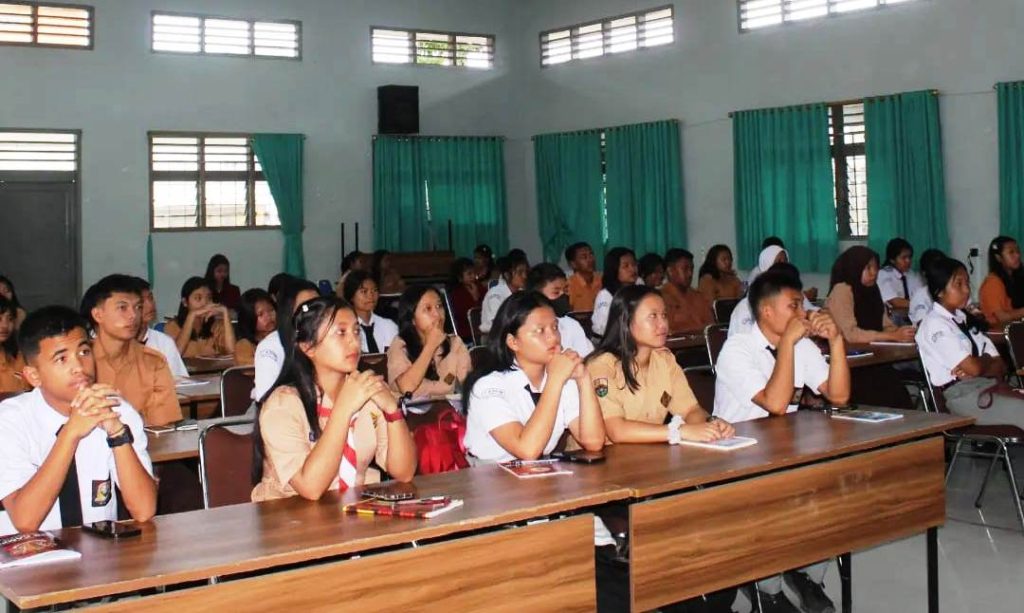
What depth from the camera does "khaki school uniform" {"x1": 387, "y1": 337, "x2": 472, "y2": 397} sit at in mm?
5449

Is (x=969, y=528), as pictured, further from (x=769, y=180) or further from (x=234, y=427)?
(x=769, y=180)

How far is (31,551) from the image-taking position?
244 cm

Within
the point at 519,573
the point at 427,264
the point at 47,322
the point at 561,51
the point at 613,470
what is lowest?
the point at 519,573

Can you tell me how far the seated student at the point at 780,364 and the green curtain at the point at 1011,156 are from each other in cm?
588

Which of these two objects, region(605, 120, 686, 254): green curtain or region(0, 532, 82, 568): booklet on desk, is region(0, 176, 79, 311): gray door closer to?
region(605, 120, 686, 254): green curtain

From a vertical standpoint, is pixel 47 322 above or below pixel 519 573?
above

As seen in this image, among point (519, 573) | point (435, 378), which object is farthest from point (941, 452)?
point (435, 378)

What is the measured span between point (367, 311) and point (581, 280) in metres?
3.70

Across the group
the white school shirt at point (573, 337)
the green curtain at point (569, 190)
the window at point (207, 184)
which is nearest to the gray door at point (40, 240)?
the window at point (207, 184)

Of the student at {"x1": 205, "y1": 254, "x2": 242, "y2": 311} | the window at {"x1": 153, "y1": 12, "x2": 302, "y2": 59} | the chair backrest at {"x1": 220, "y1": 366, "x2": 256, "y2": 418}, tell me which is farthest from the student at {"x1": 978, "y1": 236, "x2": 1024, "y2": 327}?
the window at {"x1": 153, "y1": 12, "x2": 302, "y2": 59}

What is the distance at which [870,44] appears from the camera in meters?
10.6

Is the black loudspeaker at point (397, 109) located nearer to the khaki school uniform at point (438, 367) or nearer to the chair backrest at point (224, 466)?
the khaki school uniform at point (438, 367)

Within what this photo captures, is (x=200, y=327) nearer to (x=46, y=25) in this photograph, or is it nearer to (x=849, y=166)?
(x=46, y=25)

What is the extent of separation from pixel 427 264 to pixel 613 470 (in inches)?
373
